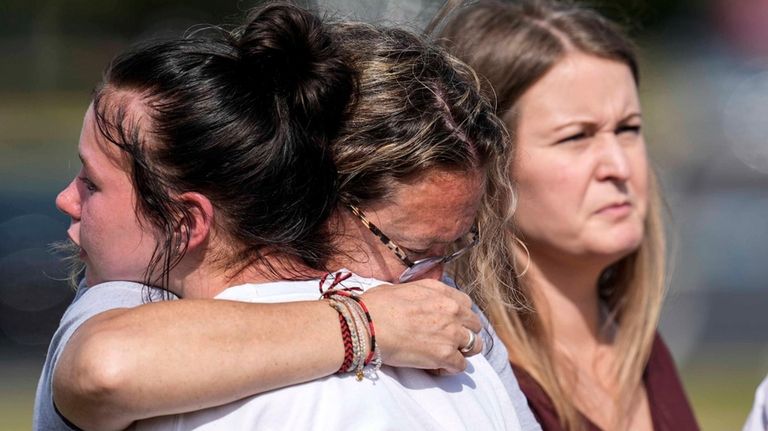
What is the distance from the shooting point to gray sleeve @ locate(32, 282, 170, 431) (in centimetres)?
156

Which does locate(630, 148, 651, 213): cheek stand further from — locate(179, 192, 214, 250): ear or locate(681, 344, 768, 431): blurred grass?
locate(681, 344, 768, 431): blurred grass

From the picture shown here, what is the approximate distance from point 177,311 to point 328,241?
0.29m

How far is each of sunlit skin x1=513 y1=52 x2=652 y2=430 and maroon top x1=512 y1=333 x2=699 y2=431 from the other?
0.04m

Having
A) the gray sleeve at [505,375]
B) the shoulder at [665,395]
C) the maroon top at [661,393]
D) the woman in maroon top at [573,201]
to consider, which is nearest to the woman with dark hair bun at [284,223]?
the gray sleeve at [505,375]

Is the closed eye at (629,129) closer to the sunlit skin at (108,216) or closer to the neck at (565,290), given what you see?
the neck at (565,290)

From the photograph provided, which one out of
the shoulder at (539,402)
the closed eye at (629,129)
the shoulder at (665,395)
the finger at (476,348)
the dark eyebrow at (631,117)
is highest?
the finger at (476,348)

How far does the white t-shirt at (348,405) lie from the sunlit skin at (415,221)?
0.13ft

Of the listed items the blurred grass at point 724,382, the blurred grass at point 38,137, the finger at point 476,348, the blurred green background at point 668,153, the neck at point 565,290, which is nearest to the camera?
the finger at point 476,348

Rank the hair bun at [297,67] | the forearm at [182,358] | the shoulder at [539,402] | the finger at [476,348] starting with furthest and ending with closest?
the shoulder at [539,402] → the finger at [476,348] → the hair bun at [297,67] → the forearm at [182,358]

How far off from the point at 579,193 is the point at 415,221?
3.86ft

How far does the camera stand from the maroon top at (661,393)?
8.30 feet

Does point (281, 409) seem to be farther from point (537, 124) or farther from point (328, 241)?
point (537, 124)

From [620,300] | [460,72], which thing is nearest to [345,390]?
[460,72]

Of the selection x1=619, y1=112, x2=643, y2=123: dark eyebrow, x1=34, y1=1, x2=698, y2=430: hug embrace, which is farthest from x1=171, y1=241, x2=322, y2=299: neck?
x1=619, y1=112, x2=643, y2=123: dark eyebrow
